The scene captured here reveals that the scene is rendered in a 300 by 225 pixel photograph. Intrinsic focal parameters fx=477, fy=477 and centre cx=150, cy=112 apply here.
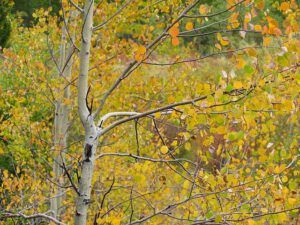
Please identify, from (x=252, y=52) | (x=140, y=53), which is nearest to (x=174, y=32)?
(x=140, y=53)

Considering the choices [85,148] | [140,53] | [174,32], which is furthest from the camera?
[85,148]

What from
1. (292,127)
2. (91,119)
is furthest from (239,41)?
(91,119)

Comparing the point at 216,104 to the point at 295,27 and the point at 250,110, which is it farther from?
the point at 295,27

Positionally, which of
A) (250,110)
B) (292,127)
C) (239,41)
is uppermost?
(239,41)

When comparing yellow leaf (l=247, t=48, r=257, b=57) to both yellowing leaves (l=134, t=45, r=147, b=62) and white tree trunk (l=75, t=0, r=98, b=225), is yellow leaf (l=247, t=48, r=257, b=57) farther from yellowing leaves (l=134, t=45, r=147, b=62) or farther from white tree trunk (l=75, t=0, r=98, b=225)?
white tree trunk (l=75, t=0, r=98, b=225)

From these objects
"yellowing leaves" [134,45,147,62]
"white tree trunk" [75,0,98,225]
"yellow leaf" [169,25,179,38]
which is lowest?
"white tree trunk" [75,0,98,225]

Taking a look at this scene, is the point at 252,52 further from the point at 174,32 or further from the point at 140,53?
the point at 140,53

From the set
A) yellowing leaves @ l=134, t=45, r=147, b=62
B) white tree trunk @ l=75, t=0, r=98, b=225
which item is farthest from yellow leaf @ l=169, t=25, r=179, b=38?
white tree trunk @ l=75, t=0, r=98, b=225

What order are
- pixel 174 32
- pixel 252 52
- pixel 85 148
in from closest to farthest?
pixel 252 52 < pixel 174 32 < pixel 85 148

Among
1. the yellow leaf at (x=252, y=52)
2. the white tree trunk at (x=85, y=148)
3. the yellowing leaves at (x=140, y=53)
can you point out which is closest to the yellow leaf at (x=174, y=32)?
the yellowing leaves at (x=140, y=53)

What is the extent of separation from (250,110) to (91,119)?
107 cm

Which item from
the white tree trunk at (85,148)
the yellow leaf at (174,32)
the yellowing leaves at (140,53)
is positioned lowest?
the white tree trunk at (85,148)

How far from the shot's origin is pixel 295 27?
239 centimetres

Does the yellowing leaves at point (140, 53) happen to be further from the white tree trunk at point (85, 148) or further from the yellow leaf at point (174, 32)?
the white tree trunk at point (85, 148)
